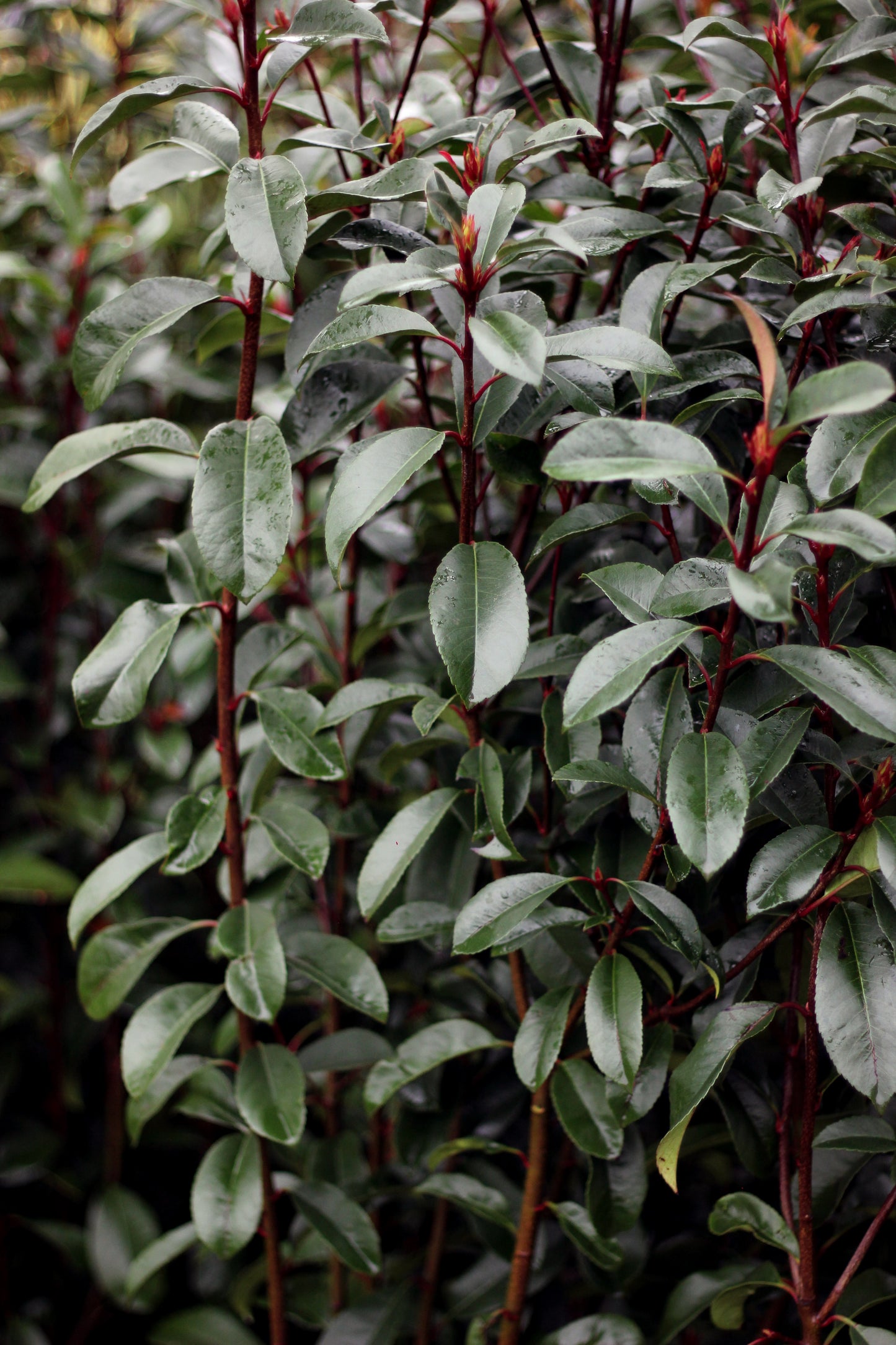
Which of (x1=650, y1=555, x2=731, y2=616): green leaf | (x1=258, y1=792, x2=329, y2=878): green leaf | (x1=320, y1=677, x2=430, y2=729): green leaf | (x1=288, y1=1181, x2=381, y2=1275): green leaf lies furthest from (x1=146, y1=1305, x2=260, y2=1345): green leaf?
(x1=650, y1=555, x2=731, y2=616): green leaf

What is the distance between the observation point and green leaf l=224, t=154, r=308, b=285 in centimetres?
66

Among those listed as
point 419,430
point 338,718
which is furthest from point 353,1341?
point 419,430

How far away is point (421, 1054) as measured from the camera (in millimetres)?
881

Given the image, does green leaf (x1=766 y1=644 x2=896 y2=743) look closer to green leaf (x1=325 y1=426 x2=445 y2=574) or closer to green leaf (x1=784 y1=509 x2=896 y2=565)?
green leaf (x1=784 y1=509 x2=896 y2=565)

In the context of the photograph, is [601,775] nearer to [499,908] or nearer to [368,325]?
[499,908]

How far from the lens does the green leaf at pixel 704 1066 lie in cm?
67

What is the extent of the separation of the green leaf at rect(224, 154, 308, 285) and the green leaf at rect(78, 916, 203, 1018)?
0.59 metres

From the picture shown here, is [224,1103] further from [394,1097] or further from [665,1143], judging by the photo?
[665,1143]

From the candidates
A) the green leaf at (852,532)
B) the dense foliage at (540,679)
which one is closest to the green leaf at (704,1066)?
the dense foliage at (540,679)

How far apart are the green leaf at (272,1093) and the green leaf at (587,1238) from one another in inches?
9.4

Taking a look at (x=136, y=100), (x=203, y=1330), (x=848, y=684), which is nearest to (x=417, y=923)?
(x=848, y=684)

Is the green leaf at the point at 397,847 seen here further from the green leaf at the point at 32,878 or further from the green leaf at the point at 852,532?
the green leaf at the point at 32,878

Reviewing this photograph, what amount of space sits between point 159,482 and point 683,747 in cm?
118

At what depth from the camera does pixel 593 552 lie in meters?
0.87
